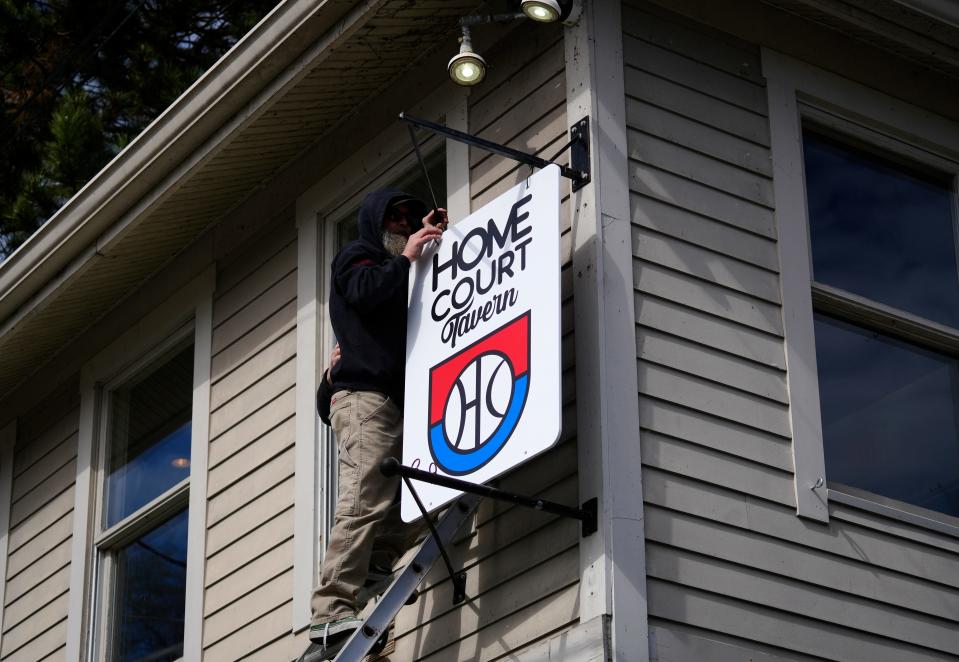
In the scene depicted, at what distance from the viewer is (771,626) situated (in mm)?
6227

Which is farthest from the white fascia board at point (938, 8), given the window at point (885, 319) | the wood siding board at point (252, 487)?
the wood siding board at point (252, 487)

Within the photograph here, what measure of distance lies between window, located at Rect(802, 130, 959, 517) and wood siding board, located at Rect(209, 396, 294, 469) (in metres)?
2.63

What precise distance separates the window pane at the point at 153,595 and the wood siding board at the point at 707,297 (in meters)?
3.33

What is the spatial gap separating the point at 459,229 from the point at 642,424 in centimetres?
116

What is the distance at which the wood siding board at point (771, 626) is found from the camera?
604 cm

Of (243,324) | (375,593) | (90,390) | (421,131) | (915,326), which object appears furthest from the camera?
(90,390)

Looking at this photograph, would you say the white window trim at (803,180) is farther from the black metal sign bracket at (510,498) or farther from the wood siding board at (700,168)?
the black metal sign bracket at (510,498)

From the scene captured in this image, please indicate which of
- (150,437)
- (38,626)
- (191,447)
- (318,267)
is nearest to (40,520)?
(38,626)

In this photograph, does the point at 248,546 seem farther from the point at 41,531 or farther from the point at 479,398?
the point at 41,531

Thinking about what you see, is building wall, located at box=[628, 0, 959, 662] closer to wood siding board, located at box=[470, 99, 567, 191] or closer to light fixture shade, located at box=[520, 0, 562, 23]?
wood siding board, located at box=[470, 99, 567, 191]

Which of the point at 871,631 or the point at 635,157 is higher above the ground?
the point at 635,157

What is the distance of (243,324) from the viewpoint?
8820mm

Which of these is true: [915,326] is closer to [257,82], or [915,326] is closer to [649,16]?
[649,16]


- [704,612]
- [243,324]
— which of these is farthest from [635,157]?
[243,324]
